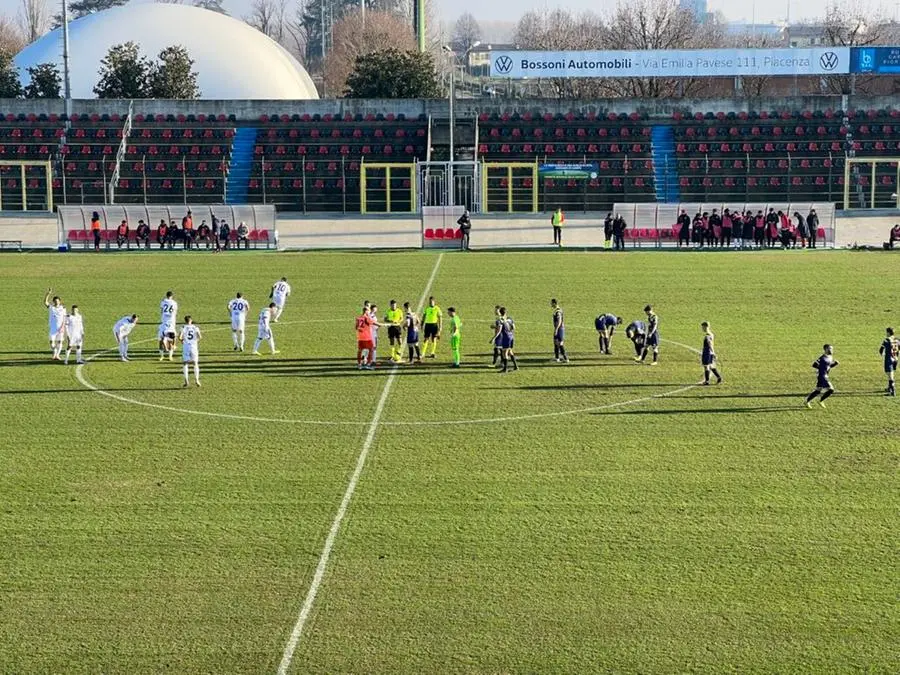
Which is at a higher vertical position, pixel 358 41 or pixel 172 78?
pixel 358 41

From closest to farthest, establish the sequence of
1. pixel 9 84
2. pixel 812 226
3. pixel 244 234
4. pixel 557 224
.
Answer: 1. pixel 812 226
2. pixel 557 224
3. pixel 244 234
4. pixel 9 84

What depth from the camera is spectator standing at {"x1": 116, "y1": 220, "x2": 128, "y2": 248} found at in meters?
59.8

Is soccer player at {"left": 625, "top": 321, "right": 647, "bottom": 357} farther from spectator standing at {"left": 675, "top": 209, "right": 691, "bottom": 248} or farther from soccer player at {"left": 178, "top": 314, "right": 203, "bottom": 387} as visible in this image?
spectator standing at {"left": 675, "top": 209, "right": 691, "bottom": 248}

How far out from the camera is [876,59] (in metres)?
77.6

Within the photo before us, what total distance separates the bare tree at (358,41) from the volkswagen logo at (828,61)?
166 feet

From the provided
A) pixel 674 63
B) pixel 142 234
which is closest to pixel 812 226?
pixel 674 63

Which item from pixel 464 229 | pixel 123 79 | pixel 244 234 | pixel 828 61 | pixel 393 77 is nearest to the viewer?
pixel 464 229

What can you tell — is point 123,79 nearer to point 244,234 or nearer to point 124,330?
→ point 244,234

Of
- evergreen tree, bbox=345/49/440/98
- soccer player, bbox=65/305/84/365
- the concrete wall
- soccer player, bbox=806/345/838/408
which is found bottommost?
soccer player, bbox=806/345/838/408

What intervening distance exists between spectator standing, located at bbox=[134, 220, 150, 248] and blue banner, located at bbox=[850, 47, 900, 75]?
44706 millimetres

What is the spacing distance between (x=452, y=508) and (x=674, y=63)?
63.3 metres

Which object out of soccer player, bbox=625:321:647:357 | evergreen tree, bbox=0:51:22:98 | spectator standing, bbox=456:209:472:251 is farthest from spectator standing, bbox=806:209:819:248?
evergreen tree, bbox=0:51:22:98

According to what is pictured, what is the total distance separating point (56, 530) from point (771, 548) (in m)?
10.6

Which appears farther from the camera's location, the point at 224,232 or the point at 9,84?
the point at 9,84
